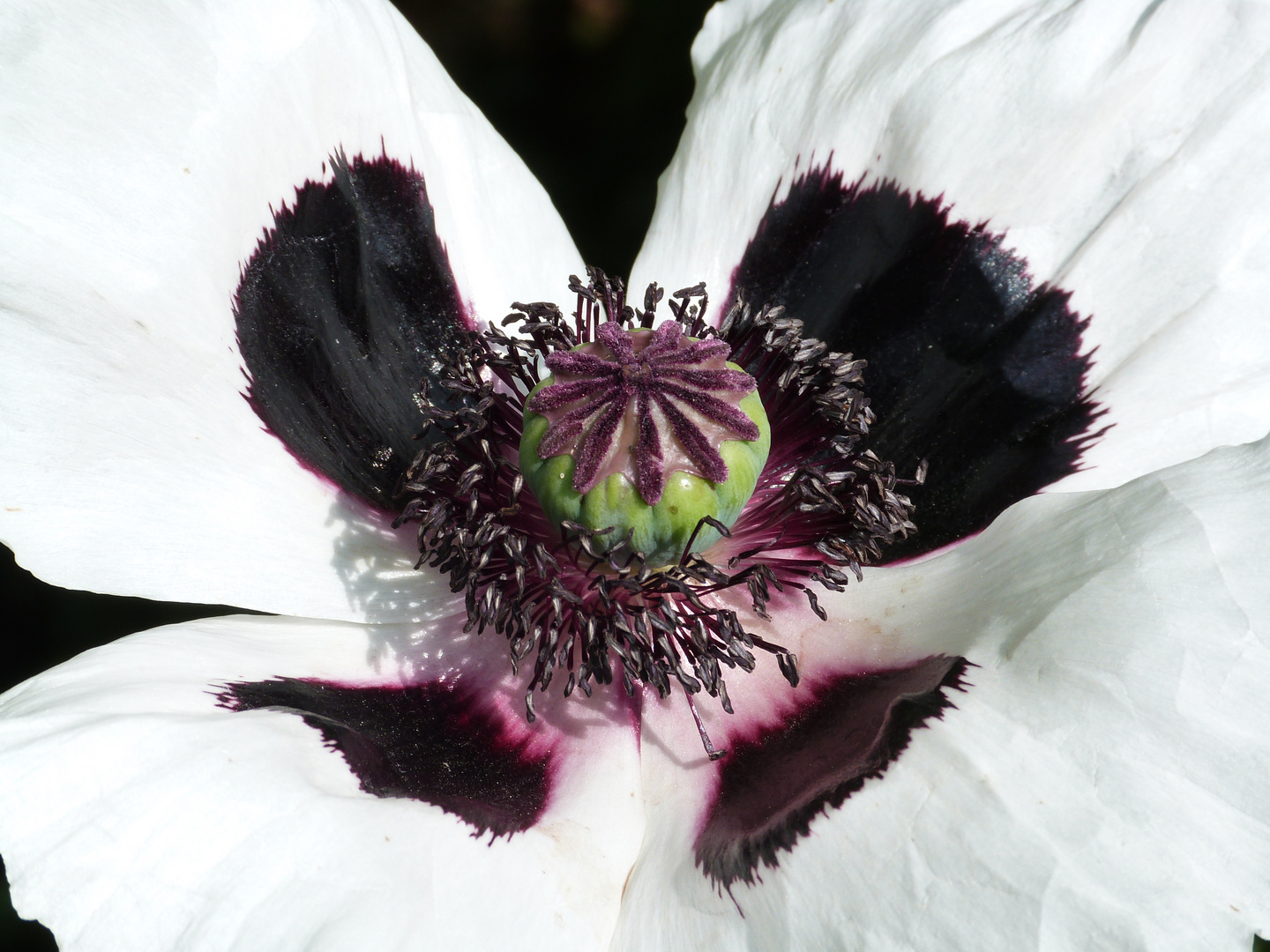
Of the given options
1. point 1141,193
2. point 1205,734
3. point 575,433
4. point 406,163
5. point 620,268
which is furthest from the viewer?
point 620,268

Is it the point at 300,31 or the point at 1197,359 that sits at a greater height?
the point at 1197,359

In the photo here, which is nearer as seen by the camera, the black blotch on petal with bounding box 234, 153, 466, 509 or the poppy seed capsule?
the poppy seed capsule

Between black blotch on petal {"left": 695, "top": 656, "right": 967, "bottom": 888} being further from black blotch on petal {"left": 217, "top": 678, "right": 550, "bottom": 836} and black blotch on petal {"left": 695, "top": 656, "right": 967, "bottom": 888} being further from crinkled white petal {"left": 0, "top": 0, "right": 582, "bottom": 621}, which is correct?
crinkled white petal {"left": 0, "top": 0, "right": 582, "bottom": 621}

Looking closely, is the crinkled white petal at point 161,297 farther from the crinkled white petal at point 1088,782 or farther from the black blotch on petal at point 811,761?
the crinkled white petal at point 1088,782

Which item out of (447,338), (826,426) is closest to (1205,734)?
(826,426)

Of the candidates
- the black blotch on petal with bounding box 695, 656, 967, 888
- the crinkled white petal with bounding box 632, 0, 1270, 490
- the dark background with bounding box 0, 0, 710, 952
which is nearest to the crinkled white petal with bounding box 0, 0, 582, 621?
the black blotch on petal with bounding box 695, 656, 967, 888

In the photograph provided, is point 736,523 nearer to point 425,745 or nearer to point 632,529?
point 632,529

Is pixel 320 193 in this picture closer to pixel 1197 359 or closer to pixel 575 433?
pixel 575 433
